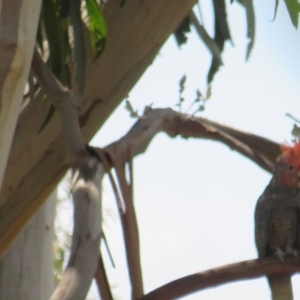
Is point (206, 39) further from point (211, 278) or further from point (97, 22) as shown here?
point (211, 278)

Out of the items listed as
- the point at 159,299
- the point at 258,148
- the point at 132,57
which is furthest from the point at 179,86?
the point at 159,299

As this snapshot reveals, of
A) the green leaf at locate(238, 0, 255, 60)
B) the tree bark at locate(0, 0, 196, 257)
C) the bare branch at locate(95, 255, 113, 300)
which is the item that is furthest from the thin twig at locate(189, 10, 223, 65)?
the bare branch at locate(95, 255, 113, 300)

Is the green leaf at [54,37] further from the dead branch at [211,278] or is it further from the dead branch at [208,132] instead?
the dead branch at [211,278]

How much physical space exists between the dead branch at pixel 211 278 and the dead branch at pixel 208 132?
0.39 metres

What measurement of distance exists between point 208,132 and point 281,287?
0.47 metres

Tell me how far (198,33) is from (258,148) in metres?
0.44

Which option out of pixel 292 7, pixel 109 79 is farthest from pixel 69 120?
pixel 292 7

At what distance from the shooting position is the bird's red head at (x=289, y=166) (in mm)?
2092

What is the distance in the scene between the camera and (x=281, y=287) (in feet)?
6.30

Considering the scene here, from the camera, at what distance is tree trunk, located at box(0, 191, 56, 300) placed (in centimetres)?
199

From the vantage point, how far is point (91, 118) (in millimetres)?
1863

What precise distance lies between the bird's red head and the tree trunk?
28.8 inches

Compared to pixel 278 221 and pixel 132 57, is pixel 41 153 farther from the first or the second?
pixel 278 221

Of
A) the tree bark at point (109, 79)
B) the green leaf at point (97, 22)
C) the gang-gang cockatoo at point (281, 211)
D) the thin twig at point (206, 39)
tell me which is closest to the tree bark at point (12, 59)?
the green leaf at point (97, 22)
